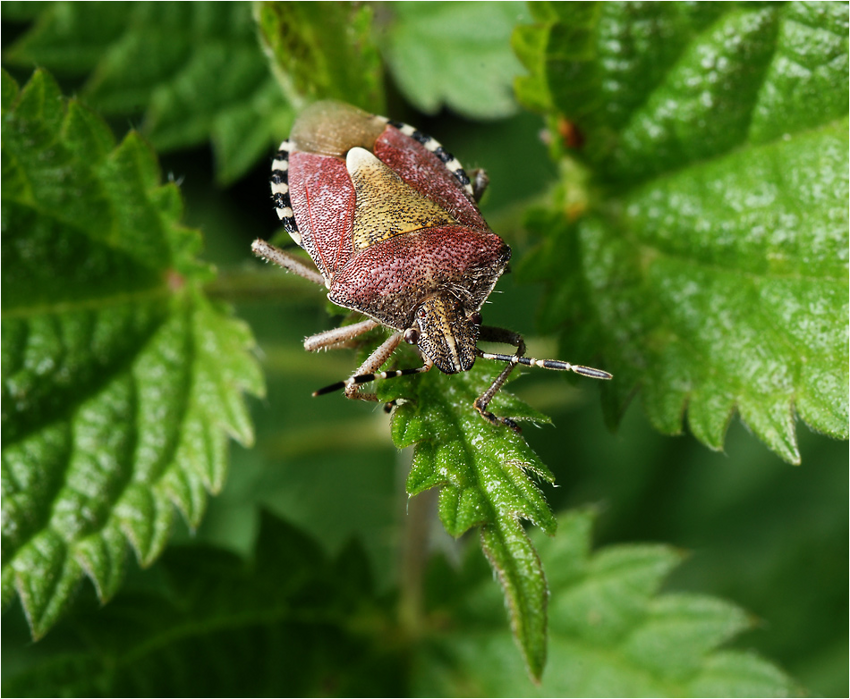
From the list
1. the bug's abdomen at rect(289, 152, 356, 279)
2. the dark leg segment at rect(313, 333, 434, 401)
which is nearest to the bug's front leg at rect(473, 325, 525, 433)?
the dark leg segment at rect(313, 333, 434, 401)

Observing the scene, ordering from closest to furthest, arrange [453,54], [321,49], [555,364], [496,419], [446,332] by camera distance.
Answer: [496,419]
[446,332]
[555,364]
[321,49]
[453,54]

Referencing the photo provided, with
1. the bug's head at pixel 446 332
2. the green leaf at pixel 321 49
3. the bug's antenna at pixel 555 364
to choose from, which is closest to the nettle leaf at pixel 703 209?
the bug's antenna at pixel 555 364

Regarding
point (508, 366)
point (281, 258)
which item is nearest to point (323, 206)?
point (281, 258)

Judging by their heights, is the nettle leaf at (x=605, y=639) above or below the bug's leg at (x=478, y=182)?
below

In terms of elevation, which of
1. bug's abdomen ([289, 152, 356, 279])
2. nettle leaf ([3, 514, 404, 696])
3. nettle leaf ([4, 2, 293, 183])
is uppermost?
nettle leaf ([4, 2, 293, 183])

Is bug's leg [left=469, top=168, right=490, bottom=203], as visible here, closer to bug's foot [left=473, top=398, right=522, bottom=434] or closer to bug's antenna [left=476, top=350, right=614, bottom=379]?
bug's antenna [left=476, top=350, right=614, bottom=379]

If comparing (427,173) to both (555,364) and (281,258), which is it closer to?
(281,258)

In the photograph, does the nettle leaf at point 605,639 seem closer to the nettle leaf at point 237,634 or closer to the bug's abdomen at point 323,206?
the nettle leaf at point 237,634
